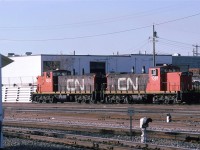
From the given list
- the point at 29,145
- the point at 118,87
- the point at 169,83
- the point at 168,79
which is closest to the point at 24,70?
the point at 118,87

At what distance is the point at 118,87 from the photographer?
1529 inches

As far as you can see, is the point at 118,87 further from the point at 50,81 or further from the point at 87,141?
the point at 87,141

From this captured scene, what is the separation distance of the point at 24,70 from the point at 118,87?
36263 mm

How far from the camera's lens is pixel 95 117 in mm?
22906

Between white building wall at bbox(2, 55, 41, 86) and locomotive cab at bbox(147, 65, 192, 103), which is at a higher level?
white building wall at bbox(2, 55, 41, 86)

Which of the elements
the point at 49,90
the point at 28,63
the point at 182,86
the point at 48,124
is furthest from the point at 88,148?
the point at 28,63

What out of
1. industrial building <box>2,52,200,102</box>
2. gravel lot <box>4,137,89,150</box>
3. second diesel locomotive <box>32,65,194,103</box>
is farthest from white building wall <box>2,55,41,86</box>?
gravel lot <box>4,137,89,150</box>

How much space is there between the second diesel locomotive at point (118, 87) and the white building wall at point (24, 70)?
79.1 feet

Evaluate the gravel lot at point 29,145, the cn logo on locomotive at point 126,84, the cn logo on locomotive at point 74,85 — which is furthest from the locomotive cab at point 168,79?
the gravel lot at point 29,145

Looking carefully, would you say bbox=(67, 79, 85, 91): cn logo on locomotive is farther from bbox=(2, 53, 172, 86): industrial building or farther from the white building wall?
bbox=(2, 53, 172, 86): industrial building

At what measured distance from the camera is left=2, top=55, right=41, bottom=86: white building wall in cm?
7019

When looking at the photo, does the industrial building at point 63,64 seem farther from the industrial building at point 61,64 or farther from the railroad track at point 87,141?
the railroad track at point 87,141

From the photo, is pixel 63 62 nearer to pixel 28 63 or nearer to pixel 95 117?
pixel 28 63

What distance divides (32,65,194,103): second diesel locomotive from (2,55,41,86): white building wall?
2412 centimetres
